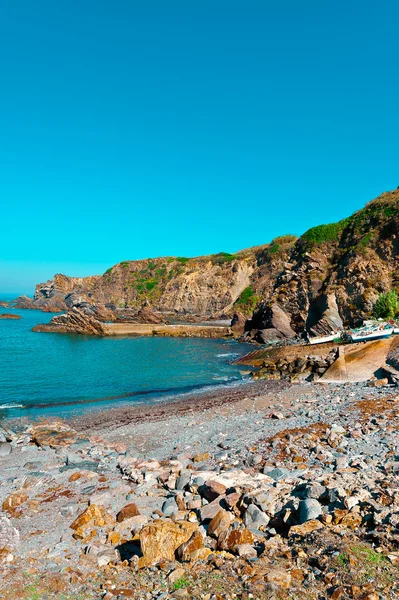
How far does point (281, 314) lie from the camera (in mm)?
50875

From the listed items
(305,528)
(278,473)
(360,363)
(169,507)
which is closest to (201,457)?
(278,473)

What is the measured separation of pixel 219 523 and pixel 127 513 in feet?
7.04

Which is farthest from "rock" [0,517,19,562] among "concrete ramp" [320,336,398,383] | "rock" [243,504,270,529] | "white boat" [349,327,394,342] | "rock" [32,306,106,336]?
"rock" [32,306,106,336]

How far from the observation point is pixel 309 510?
627cm

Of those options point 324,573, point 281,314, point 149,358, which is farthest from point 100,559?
point 281,314

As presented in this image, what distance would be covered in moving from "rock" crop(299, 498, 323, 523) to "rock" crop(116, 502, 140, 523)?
3.24 m

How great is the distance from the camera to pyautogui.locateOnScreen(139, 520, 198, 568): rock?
230 inches

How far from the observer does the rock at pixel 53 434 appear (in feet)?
46.1

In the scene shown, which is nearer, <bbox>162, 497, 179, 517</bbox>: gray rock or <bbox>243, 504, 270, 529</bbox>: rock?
<bbox>243, 504, 270, 529</bbox>: rock

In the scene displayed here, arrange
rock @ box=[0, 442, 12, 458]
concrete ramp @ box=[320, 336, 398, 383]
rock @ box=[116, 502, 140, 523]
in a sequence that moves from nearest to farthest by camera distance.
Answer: rock @ box=[116, 502, 140, 523] → rock @ box=[0, 442, 12, 458] → concrete ramp @ box=[320, 336, 398, 383]

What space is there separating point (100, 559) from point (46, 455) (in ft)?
24.3

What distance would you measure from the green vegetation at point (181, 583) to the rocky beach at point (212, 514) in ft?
0.06

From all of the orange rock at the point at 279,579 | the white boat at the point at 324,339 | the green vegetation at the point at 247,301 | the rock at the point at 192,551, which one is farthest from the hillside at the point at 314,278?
the orange rock at the point at 279,579

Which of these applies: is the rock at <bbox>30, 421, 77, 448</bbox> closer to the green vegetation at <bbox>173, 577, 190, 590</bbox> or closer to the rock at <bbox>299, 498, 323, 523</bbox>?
the green vegetation at <bbox>173, 577, 190, 590</bbox>
